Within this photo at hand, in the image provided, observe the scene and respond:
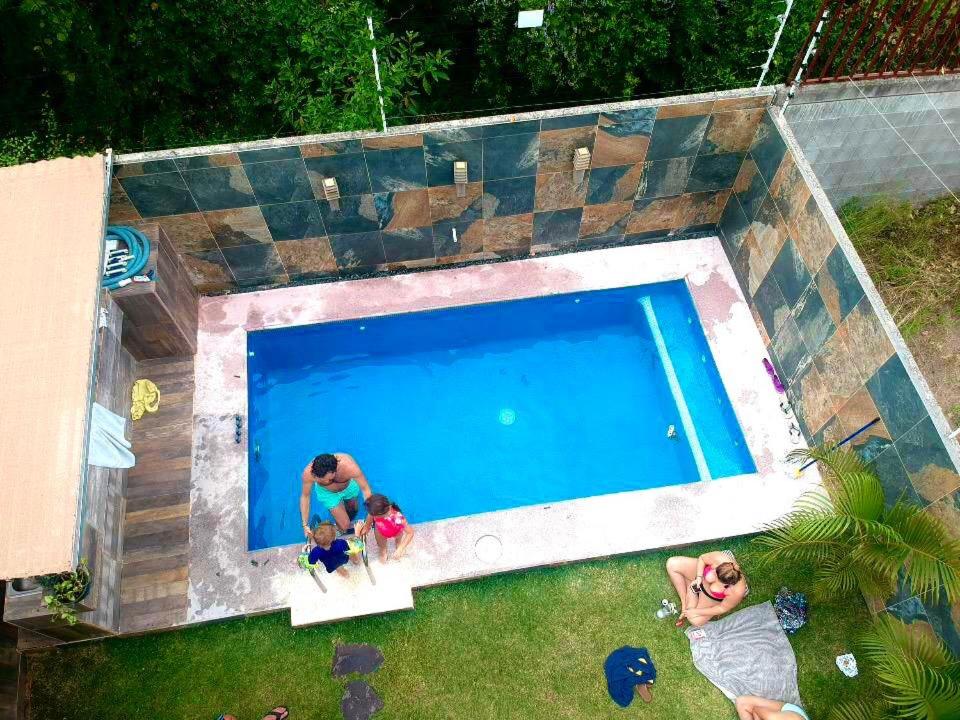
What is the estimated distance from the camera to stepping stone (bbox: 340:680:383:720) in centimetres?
564

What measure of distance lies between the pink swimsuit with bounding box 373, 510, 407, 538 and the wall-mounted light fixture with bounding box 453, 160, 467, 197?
132 inches

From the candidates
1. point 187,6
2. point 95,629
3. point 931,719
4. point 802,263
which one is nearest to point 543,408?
point 802,263

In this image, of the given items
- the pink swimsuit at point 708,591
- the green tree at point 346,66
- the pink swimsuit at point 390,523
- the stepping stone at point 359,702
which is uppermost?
the green tree at point 346,66

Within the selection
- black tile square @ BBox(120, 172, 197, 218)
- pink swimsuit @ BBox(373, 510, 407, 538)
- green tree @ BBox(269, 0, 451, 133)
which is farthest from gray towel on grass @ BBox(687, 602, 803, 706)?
black tile square @ BBox(120, 172, 197, 218)

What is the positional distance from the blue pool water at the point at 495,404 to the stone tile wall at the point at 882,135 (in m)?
2.06

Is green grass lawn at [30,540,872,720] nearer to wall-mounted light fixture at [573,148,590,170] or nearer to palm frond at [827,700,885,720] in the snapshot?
palm frond at [827,700,885,720]

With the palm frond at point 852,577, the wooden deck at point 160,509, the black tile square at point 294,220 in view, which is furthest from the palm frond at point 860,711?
the black tile square at point 294,220

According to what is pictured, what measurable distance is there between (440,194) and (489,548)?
11.8 ft

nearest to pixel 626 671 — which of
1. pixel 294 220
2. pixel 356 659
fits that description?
pixel 356 659

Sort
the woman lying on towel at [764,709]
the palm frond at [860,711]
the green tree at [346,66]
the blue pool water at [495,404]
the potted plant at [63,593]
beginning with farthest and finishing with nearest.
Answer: the blue pool water at [495,404] → the green tree at [346,66] → the woman lying on towel at [764,709] → the potted plant at [63,593] → the palm frond at [860,711]

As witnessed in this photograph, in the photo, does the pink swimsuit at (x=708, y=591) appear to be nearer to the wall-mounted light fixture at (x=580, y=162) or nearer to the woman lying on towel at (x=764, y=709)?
→ the woman lying on towel at (x=764, y=709)

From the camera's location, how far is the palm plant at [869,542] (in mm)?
4699

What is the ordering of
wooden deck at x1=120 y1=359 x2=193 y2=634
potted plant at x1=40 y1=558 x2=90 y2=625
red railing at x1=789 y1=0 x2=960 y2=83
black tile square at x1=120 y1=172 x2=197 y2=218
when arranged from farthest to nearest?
black tile square at x1=120 y1=172 x2=197 y2=218 < red railing at x1=789 y1=0 x2=960 y2=83 < wooden deck at x1=120 y1=359 x2=193 y2=634 < potted plant at x1=40 y1=558 x2=90 y2=625

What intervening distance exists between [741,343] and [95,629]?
264 inches
